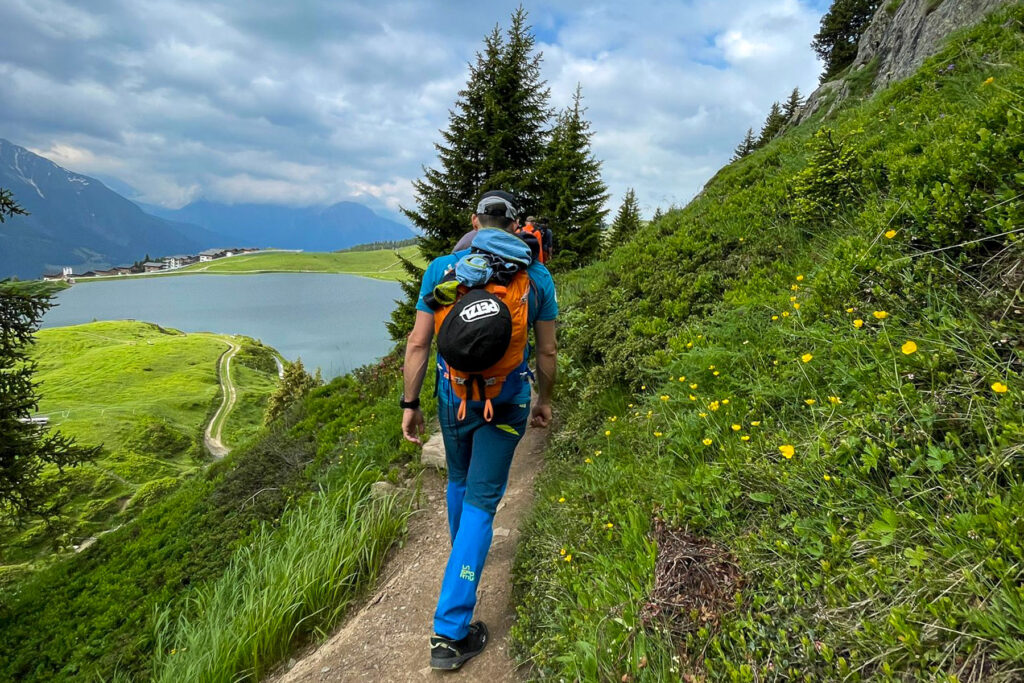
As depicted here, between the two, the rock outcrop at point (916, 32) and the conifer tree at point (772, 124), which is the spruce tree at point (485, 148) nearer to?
the rock outcrop at point (916, 32)

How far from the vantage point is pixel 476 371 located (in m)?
2.61

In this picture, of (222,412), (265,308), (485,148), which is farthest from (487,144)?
(265,308)

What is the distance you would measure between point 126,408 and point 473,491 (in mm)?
63460

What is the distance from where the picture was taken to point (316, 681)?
3.11 meters

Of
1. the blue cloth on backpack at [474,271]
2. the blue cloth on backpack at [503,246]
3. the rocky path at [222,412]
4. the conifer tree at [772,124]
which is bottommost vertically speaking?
the rocky path at [222,412]

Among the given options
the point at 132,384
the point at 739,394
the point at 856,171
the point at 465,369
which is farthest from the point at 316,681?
the point at 132,384

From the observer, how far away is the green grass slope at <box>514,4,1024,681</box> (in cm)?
150

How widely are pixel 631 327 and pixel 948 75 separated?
20.1 ft

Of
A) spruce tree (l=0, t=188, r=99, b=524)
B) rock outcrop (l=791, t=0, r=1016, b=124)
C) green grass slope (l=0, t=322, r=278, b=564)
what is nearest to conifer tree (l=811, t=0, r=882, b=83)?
rock outcrop (l=791, t=0, r=1016, b=124)

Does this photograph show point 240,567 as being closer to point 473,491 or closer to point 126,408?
point 473,491

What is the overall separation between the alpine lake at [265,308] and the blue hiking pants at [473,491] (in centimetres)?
7644

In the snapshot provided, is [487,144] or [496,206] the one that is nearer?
[496,206]

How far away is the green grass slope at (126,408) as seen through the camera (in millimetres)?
30906

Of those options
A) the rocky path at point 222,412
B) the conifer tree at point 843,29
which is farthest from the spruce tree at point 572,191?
the rocky path at point 222,412
